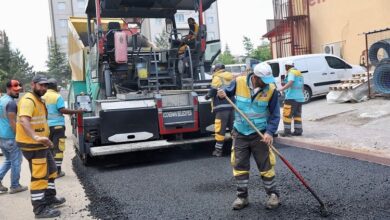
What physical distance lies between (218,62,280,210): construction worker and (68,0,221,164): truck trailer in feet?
8.15

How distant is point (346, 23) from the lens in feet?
54.5

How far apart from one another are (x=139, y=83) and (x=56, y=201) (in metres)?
3.07

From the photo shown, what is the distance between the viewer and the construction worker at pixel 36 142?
454 cm

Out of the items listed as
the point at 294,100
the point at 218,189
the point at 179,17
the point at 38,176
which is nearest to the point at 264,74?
the point at 218,189

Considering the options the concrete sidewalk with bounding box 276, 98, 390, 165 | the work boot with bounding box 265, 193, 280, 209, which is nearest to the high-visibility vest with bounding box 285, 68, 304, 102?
the concrete sidewalk with bounding box 276, 98, 390, 165

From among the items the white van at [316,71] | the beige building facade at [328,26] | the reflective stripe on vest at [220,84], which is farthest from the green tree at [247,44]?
the reflective stripe on vest at [220,84]

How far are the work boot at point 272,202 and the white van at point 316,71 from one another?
367 inches

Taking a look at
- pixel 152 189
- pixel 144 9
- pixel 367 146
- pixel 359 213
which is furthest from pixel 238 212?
pixel 144 9

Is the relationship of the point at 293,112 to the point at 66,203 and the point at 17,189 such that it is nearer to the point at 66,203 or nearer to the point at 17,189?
the point at 66,203

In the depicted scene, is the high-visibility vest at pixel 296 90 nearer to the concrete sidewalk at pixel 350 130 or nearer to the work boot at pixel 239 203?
the concrete sidewalk at pixel 350 130

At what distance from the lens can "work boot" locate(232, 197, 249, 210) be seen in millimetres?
4387

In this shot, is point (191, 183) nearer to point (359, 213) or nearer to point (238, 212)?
point (238, 212)

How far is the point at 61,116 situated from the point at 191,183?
2.38 meters

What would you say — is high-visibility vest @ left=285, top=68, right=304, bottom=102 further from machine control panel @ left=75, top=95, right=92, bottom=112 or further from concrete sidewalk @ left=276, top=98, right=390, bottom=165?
machine control panel @ left=75, top=95, right=92, bottom=112
